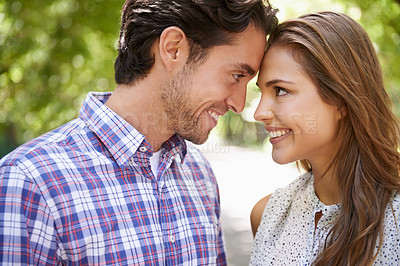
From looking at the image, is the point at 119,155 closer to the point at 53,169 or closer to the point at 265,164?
the point at 53,169

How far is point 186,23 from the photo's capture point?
2168mm

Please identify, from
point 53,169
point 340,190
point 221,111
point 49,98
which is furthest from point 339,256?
point 49,98

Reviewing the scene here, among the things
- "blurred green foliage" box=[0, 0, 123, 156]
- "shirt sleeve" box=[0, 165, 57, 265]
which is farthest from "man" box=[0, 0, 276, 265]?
"blurred green foliage" box=[0, 0, 123, 156]

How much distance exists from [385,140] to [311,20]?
65 cm

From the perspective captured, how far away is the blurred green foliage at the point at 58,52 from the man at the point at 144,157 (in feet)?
6.32

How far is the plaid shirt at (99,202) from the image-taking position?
5.59 ft

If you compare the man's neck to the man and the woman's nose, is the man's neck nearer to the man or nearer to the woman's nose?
the man

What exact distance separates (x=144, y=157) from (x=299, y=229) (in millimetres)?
840

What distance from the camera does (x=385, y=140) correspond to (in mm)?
2209

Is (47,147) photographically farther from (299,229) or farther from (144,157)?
(299,229)

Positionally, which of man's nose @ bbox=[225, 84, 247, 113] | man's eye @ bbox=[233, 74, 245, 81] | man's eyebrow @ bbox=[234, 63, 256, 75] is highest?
man's eyebrow @ bbox=[234, 63, 256, 75]

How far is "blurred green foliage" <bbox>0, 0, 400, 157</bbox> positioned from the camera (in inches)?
157

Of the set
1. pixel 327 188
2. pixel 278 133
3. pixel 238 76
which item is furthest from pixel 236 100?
pixel 327 188

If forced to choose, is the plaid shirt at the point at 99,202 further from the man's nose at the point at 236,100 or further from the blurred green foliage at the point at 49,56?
the blurred green foliage at the point at 49,56
